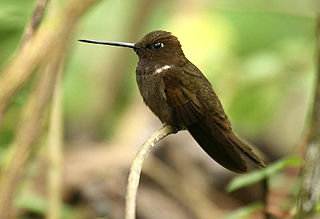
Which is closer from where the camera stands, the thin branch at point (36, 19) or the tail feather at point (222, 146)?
the tail feather at point (222, 146)

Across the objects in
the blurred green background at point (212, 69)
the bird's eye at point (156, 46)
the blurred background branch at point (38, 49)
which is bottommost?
the blurred green background at point (212, 69)

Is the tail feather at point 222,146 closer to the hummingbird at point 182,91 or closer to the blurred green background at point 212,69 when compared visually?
the hummingbird at point 182,91

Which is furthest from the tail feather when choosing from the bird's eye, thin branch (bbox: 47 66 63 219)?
thin branch (bbox: 47 66 63 219)

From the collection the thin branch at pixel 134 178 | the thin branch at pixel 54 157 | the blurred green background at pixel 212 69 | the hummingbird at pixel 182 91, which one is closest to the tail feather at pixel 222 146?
the hummingbird at pixel 182 91

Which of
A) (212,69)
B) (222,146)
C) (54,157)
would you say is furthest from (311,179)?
(212,69)

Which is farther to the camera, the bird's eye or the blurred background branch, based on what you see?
the bird's eye

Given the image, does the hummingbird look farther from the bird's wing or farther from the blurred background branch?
the blurred background branch

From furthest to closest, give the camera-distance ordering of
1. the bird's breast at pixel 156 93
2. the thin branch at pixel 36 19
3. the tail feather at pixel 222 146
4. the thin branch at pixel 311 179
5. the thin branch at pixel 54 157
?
the thin branch at pixel 54 157 → the bird's breast at pixel 156 93 → the thin branch at pixel 36 19 → the tail feather at pixel 222 146 → the thin branch at pixel 311 179

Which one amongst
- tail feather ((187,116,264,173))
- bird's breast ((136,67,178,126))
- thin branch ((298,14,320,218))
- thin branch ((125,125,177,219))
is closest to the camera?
thin branch ((125,125,177,219))
